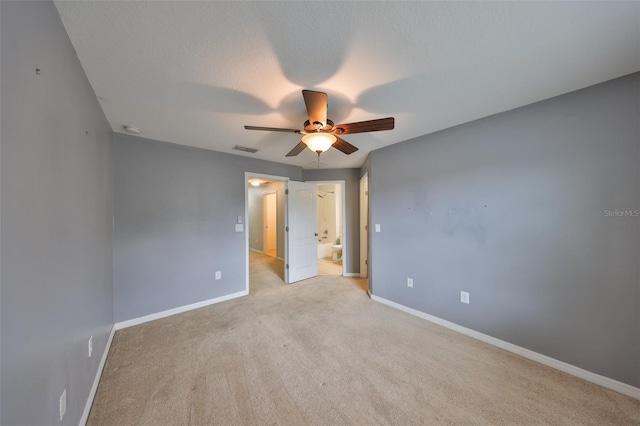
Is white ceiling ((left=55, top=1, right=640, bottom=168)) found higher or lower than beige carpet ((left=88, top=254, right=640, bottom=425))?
higher

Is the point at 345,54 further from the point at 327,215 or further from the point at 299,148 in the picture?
the point at 327,215

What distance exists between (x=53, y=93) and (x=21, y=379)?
128 centimetres

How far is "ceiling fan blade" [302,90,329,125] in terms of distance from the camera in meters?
1.50

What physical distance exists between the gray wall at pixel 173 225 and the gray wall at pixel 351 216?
1.89 meters

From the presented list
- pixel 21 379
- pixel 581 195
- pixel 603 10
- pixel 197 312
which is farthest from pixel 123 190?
pixel 581 195

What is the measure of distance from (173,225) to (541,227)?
13.6ft

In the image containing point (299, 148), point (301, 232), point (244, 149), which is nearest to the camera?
point (299, 148)

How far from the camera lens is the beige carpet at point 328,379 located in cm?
148

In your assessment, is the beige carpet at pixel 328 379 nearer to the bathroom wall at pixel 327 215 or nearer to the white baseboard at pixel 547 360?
the white baseboard at pixel 547 360

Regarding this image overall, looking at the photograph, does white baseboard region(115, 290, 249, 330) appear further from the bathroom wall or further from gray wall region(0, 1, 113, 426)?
the bathroom wall

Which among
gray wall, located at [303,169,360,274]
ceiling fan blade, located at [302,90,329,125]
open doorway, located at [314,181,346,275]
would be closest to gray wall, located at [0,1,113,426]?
ceiling fan blade, located at [302,90,329,125]

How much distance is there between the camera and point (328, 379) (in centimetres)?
178

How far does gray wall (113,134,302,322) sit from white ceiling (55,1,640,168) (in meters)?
0.83

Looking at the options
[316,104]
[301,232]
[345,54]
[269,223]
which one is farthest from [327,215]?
[345,54]
